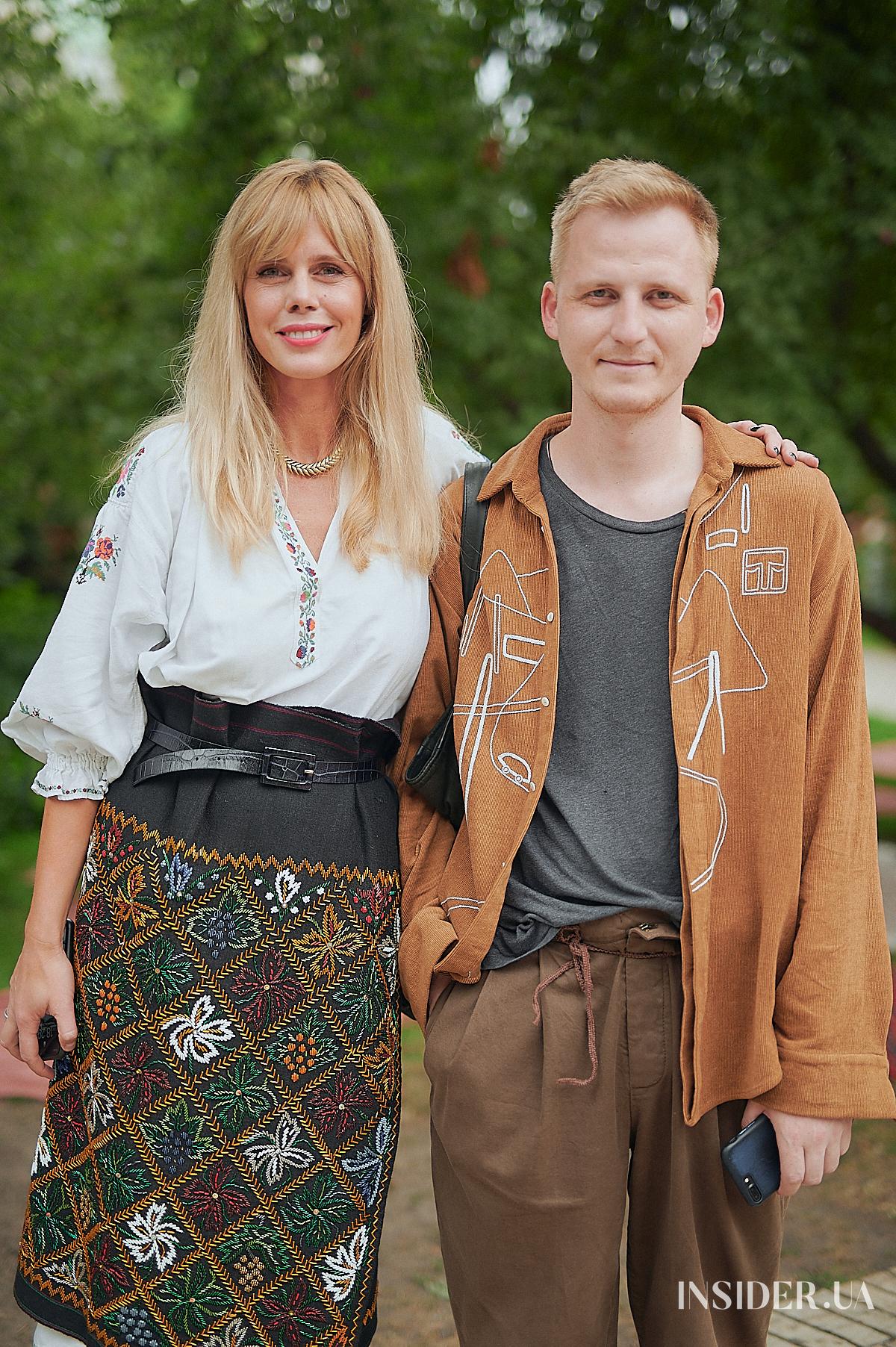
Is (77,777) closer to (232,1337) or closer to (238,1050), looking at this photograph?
(238,1050)

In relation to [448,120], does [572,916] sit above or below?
below

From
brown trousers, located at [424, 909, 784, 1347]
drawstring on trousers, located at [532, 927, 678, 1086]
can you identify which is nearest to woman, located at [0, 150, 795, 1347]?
brown trousers, located at [424, 909, 784, 1347]

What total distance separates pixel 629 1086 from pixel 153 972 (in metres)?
0.85

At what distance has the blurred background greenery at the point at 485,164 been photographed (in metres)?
5.62

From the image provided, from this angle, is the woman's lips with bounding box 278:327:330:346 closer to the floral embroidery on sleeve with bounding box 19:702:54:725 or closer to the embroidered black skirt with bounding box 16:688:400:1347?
the embroidered black skirt with bounding box 16:688:400:1347

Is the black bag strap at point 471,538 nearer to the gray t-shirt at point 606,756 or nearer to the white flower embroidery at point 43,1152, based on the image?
the gray t-shirt at point 606,756

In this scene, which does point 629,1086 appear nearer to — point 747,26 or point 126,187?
point 747,26

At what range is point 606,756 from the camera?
2.23 m

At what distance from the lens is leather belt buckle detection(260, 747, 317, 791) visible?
2.34 meters

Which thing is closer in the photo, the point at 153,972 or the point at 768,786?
the point at 768,786

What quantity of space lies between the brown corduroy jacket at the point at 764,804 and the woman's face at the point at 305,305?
628mm

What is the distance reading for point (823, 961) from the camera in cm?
212

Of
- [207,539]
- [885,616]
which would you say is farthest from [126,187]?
[207,539]

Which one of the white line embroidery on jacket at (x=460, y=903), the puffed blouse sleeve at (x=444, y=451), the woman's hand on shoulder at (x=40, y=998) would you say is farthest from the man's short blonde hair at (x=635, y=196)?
the woman's hand on shoulder at (x=40, y=998)
